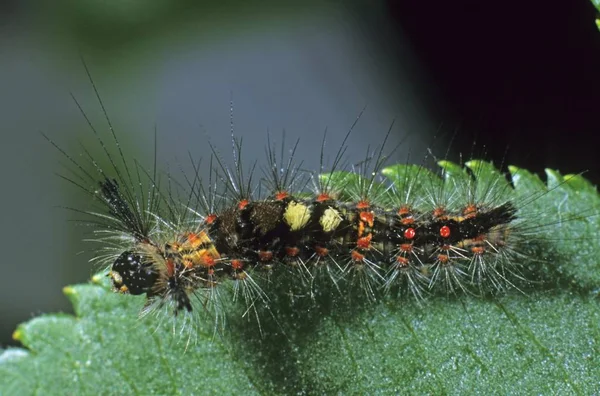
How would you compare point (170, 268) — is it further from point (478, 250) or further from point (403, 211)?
point (478, 250)

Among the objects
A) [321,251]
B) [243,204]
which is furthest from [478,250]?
[243,204]

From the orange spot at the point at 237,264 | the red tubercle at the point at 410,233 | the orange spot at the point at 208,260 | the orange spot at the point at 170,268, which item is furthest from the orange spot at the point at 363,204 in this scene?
the orange spot at the point at 170,268

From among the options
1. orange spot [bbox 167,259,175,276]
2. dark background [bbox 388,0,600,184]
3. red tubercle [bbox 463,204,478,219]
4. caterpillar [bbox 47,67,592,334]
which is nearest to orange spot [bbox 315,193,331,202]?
caterpillar [bbox 47,67,592,334]

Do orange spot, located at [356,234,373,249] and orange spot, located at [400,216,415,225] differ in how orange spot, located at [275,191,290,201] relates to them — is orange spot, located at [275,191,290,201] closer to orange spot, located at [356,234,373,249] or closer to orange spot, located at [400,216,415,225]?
orange spot, located at [356,234,373,249]

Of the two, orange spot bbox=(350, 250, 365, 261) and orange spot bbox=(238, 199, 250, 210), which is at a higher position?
orange spot bbox=(238, 199, 250, 210)

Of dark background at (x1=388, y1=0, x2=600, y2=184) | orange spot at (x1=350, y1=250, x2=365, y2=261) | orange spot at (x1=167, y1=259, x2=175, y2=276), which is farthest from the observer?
dark background at (x1=388, y1=0, x2=600, y2=184)
